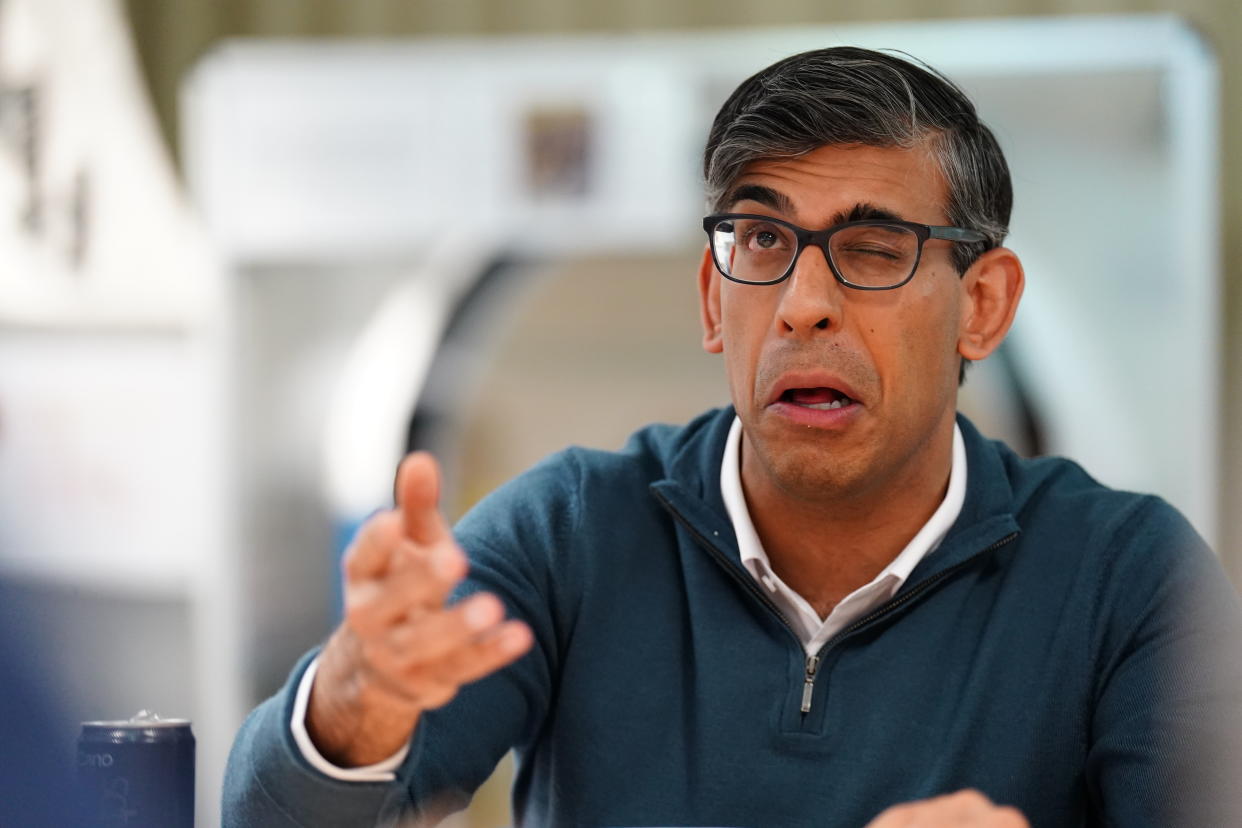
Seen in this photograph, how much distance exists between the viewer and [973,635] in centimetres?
115

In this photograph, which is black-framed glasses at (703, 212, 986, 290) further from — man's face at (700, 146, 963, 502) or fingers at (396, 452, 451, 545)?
fingers at (396, 452, 451, 545)

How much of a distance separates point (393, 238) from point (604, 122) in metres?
0.42

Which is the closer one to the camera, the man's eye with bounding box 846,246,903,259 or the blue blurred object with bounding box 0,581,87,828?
the blue blurred object with bounding box 0,581,87,828

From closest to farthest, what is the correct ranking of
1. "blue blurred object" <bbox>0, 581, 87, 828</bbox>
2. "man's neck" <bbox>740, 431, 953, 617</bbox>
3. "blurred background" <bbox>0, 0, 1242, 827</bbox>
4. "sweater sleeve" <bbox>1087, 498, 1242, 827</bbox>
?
1. "blue blurred object" <bbox>0, 581, 87, 828</bbox>
2. "sweater sleeve" <bbox>1087, 498, 1242, 827</bbox>
3. "man's neck" <bbox>740, 431, 953, 617</bbox>
4. "blurred background" <bbox>0, 0, 1242, 827</bbox>

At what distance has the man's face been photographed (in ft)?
3.74

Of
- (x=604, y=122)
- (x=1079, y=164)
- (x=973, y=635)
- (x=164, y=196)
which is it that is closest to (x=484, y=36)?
(x=604, y=122)

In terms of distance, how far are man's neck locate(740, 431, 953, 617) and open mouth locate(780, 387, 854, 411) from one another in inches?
3.8

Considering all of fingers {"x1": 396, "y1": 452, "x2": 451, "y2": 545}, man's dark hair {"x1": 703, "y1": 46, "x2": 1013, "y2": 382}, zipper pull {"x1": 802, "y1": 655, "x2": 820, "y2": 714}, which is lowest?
zipper pull {"x1": 802, "y1": 655, "x2": 820, "y2": 714}

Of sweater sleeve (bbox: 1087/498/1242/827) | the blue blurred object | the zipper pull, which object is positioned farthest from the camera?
the zipper pull

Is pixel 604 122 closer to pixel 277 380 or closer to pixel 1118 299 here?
pixel 277 380

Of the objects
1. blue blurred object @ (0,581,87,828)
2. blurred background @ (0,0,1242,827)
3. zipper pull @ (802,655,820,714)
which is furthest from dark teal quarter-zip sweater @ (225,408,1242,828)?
blurred background @ (0,0,1242,827)

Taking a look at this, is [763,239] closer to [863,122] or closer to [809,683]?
[863,122]

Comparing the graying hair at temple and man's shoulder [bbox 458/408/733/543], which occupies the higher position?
the graying hair at temple

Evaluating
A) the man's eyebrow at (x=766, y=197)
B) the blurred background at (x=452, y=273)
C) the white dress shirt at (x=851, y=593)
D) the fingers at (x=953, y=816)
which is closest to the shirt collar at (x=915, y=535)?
the white dress shirt at (x=851, y=593)
